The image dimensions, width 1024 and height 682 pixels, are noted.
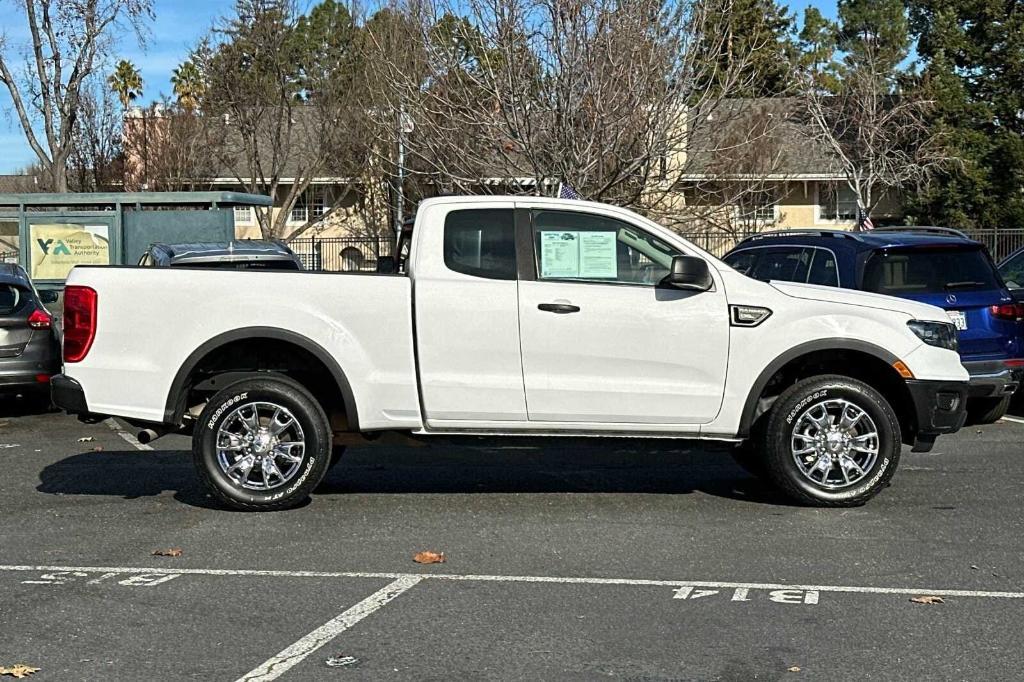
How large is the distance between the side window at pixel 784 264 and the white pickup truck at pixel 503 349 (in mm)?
3431

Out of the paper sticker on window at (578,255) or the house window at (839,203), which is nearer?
the paper sticker on window at (578,255)

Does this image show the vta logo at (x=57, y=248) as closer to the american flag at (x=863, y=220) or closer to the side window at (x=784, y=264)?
the side window at (x=784, y=264)

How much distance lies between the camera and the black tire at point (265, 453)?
825 cm

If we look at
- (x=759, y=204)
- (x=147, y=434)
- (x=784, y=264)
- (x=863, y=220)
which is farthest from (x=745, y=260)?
(x=759, y=204)

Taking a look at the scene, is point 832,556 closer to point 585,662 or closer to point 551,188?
point 585,662

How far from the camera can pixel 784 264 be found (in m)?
12.1

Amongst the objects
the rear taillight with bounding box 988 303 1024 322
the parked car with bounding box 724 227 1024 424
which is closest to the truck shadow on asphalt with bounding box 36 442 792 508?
the parked car with bounding box 724 227 1024 424

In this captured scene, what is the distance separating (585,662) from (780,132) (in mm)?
31236

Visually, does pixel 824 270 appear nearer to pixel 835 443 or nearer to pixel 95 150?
pixel 835 443

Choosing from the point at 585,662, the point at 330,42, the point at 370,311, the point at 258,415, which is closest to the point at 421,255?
the point at 370,311

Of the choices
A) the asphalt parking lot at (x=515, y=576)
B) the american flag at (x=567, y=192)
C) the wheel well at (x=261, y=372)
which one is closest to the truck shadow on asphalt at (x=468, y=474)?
the asphalt parking lot at (x=515, y=576)

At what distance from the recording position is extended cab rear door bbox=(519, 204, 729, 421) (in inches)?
323

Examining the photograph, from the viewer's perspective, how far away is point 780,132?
3506cm

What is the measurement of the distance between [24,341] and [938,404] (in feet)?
28.0
